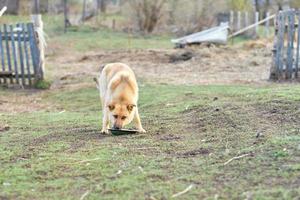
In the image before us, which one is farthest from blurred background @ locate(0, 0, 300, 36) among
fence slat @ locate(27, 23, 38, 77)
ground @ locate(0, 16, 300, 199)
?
ground @ locate(0, 16, 300, 199)

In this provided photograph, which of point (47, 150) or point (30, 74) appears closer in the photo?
point (47, 150)

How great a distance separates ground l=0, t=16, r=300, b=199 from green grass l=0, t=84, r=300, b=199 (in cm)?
1

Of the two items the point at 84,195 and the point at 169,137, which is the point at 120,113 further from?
the point at 84,195

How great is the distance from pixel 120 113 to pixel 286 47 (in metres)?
7.90

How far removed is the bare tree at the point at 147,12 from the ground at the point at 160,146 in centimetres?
1800

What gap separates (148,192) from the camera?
5.09 m

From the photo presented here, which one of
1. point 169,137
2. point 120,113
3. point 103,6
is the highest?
point 103,6

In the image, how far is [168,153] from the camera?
660 cm

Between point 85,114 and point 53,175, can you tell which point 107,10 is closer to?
point 85,114

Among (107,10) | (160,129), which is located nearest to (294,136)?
(160,129)

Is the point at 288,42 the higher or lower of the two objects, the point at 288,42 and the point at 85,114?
the higher

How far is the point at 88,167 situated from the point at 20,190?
0.87m

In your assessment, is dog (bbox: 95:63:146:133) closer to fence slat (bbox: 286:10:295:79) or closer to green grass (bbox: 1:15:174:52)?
fence slat (bbox: 286:10:295:79)

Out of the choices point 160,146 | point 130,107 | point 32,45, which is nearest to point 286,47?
point 32,45
